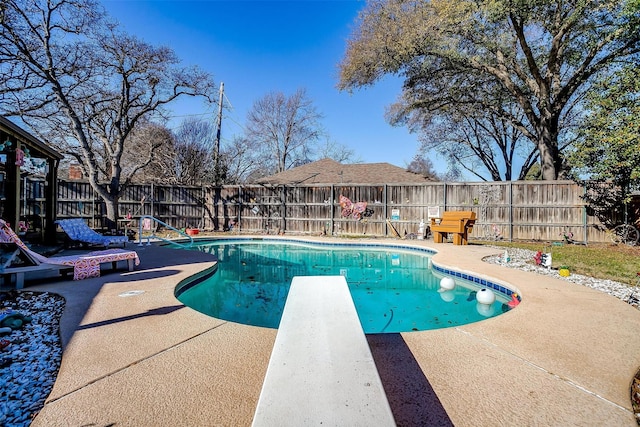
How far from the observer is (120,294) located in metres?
3.95

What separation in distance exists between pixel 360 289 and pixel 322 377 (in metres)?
3.96

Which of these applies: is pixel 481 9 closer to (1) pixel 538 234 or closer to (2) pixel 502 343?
(1) pixel 538 234

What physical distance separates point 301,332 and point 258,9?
43.5ft

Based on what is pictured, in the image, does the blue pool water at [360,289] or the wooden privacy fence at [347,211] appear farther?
the wooden privacy fence at [347,211]

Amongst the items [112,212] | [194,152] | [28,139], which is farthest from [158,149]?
[28,139]

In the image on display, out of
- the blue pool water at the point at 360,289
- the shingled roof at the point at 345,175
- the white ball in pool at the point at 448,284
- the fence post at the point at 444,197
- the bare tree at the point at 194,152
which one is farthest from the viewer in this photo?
the bare tree at the point at 194,152

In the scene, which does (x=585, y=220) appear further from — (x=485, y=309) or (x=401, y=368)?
(x=401, y=368)

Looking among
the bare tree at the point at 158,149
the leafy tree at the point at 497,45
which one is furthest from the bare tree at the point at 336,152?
the leafy tree at the point at 497,45

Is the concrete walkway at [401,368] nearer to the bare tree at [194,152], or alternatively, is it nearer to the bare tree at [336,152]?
the bare tree at [194,152]

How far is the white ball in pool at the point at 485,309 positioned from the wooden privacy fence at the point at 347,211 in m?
7.36

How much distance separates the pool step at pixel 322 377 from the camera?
1.38m

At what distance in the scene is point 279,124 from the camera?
26.7 meters

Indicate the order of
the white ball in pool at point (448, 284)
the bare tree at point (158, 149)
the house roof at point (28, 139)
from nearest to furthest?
the white ball in pool at point (448, 284) < the house roof at point (28, 139) < the bare tree at point (158, 149)

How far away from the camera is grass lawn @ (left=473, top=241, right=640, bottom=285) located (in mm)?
5262
